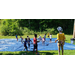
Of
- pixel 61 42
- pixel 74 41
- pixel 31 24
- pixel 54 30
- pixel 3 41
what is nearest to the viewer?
pixel 61 42

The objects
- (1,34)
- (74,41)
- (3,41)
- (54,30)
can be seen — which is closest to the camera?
(74,41)

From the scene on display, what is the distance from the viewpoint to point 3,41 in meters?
11.5

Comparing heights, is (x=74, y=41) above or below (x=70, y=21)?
below

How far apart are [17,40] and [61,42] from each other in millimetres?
7089

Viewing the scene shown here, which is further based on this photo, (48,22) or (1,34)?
(48,22)

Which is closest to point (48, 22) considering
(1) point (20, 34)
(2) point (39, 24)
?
(2) point (39, 24)

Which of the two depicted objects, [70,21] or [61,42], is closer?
[61,42]

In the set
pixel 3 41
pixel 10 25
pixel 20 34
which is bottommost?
pixel 3 41

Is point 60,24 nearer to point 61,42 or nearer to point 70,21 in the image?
point 70,21

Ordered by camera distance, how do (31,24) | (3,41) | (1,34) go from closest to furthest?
(1,34) < (3,41) < (31,24)

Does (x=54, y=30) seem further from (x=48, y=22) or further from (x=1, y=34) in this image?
(x=1, y=34)

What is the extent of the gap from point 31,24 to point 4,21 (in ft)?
18.7

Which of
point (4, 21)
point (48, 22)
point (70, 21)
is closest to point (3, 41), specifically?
point (4, 21)

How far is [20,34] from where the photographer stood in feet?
38.2
